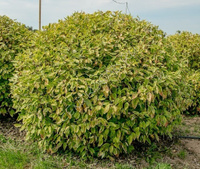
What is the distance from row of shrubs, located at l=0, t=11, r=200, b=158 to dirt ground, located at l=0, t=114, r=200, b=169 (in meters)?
0.38

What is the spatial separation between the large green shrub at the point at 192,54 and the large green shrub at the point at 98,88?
8.29 ft

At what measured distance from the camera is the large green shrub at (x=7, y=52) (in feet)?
14.5

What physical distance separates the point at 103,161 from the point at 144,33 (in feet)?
6.22

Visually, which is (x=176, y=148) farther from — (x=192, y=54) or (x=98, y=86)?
(x=192, y=54)

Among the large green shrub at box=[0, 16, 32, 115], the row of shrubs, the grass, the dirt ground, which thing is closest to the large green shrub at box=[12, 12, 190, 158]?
the row of shrubs

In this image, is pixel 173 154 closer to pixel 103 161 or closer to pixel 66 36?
pixel 103 161

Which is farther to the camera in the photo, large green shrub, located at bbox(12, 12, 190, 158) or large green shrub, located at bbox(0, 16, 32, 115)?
large green shrub, located at bbox(0, 16, 32, 115)

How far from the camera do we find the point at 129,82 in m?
3.14

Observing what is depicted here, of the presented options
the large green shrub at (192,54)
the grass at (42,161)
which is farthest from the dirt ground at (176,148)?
the large green shrub at (192,54)

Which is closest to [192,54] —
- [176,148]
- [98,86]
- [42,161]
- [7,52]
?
[176,148]

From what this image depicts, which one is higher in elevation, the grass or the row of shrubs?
the row of shrubs

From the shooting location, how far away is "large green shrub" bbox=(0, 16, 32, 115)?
4.42 m

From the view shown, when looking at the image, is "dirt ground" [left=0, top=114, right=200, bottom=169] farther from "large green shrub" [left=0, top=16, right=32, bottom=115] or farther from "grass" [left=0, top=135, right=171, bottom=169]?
"large green shrub" [left=0, top=16, right=32, bottom=115]

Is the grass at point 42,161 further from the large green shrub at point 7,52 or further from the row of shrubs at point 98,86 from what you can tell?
the large green shrub at point 7,52
